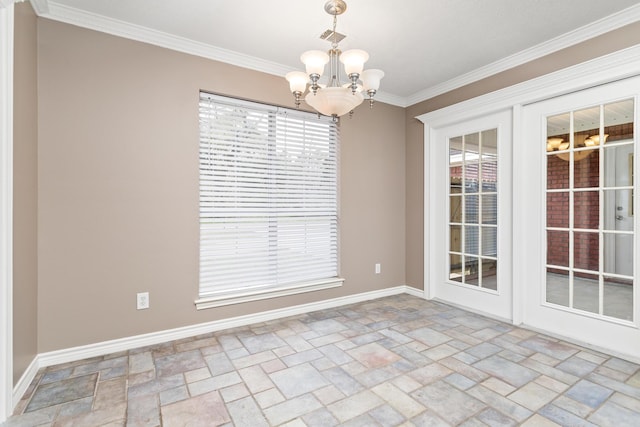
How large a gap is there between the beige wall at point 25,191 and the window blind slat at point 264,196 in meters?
1.12

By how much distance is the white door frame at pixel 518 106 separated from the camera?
7.89 ft

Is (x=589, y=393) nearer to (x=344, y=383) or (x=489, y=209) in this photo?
(x=344, y=383)

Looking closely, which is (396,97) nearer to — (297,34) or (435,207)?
(435,207)

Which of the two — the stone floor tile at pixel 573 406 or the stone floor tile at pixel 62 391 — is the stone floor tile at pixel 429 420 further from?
the stone floor tile at pixel 62 391

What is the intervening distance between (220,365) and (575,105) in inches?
136

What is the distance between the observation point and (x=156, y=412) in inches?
68.7

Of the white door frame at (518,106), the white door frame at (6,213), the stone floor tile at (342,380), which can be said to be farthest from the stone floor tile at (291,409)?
the white door frame at (518,106)

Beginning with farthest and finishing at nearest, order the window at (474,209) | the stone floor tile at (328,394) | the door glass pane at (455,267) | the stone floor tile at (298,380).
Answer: the door glass pane at (455,267)
the window at (474,209)
the stone floor tile at (298,380)
the stone floor tile at (328,394)

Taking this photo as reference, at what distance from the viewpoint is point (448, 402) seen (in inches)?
72.4

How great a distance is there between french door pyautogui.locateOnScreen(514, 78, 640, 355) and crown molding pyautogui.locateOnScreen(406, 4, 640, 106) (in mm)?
412

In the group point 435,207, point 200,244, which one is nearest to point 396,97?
point 435,207

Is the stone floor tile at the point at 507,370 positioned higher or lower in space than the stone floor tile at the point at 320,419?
higher

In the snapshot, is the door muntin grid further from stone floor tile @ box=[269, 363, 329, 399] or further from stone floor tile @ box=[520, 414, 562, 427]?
stone floor tile @ box=[269, 363, 329, 399]

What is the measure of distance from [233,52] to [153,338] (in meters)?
2.55
